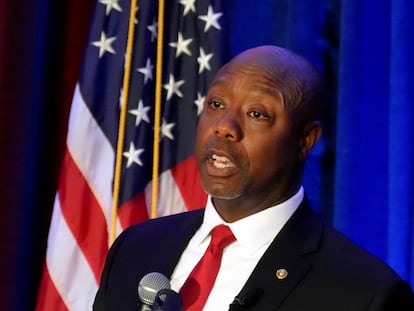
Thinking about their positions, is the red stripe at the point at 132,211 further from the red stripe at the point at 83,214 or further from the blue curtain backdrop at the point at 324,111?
the blue curtain backdrop at the point at 324,111

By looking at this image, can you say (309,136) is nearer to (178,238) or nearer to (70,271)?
(178,238)

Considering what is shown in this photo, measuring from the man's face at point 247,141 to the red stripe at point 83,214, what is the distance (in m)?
0.97

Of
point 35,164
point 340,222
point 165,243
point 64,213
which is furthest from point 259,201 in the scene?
point 35,164

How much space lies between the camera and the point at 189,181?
8.07 feet

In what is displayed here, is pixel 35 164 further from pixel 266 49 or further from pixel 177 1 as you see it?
pixel 266 49

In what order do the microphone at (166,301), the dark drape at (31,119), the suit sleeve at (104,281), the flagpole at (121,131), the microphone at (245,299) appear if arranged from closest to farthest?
the microphone at (166,301) → the microphone at (245,299) → the suit sleeve at (104,281) → the flagpole at (121,131) → the dark drape at (31,119)

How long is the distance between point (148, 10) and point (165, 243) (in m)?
0.98

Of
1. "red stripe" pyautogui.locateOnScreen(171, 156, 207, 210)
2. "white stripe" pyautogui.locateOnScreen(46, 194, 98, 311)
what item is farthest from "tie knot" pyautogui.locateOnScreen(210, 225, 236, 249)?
"white stripe" pyautogui.locateOnScreen(46, 194, 98, 311)

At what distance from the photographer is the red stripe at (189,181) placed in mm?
2449

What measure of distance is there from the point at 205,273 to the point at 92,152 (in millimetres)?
1037

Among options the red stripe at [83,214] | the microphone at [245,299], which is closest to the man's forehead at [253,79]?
the microphone at [245,299]

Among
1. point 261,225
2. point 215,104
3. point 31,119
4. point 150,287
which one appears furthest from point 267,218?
point 31,119

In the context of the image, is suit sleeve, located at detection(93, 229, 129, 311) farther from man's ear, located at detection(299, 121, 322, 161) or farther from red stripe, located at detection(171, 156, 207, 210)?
red stripe, located at detection(171, 156, 207, 210)

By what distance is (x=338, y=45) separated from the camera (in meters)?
2.35
